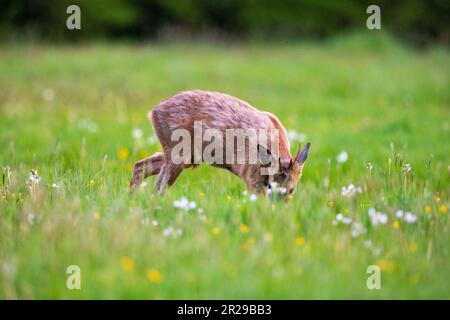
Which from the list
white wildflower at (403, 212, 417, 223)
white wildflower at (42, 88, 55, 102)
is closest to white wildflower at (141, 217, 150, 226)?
white wildflower at (403, 212, 417, 223)

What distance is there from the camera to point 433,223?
190 inches

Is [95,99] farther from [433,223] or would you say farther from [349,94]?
[433,223]

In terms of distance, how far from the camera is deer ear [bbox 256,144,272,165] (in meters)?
5.46

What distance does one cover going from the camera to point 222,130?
584 cm

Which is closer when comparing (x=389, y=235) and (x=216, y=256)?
(x=216, y=256)

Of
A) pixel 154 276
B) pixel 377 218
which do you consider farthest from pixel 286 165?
pixel 154 276

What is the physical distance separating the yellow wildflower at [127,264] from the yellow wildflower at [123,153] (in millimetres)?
3999

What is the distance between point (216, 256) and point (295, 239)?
665 millimetres

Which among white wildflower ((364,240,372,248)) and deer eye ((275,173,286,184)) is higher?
deer eye ((275,173,286,184))

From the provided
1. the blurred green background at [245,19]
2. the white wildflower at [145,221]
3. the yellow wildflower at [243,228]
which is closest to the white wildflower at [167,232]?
the white wildflower at [145,221]

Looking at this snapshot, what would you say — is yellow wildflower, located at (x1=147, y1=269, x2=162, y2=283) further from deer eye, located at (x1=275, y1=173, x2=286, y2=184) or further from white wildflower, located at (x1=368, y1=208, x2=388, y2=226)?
deer eye, located at (x1=275, y1=173, x2=286, y2=184)

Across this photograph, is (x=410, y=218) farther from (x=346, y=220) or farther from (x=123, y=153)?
(x=123, y=153)

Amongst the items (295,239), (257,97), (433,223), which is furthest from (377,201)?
(257,97)

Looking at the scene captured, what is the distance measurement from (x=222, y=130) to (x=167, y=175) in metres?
0.67
